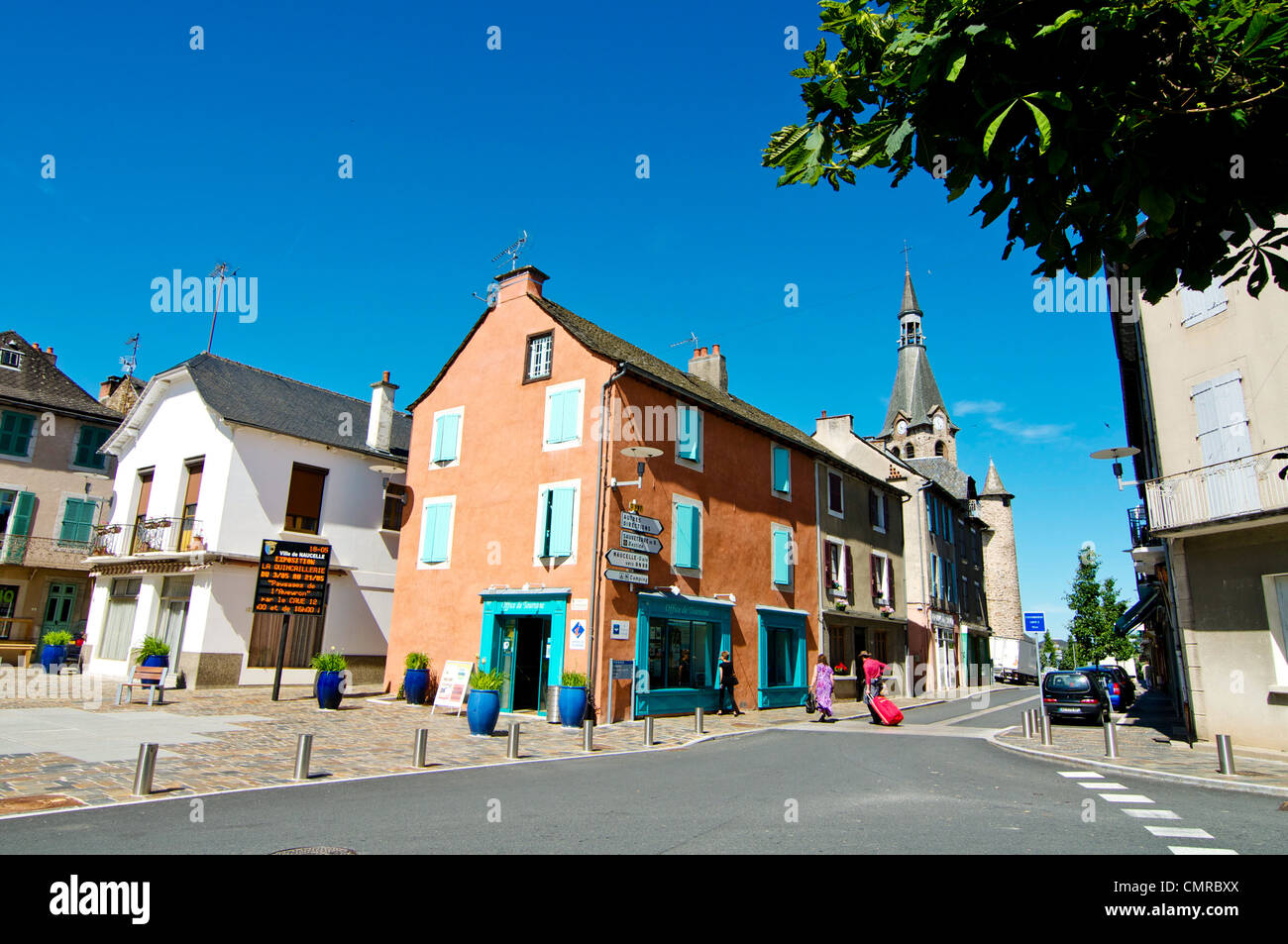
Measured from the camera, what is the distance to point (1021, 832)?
693cm

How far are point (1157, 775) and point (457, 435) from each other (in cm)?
1726

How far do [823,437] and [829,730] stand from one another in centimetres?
2063

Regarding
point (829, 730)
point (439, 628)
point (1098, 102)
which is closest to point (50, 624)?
point (439, 628)

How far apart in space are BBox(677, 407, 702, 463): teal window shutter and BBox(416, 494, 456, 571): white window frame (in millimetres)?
6422

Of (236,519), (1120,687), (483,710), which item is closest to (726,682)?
(483,710)

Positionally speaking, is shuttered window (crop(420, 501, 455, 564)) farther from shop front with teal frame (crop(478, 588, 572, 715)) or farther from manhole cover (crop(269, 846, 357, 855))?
manhole cover (crop(269, 846, 357, 855))

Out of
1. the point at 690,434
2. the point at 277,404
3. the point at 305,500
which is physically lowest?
the point at 305,500

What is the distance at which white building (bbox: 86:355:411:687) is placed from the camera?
2103 centimetres

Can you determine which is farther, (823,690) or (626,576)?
(823,690)

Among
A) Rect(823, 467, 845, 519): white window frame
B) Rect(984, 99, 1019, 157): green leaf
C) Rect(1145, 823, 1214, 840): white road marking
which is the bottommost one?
Rect(1145, 823, 1214, 840): white road marking

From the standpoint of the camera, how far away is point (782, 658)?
2305 cm

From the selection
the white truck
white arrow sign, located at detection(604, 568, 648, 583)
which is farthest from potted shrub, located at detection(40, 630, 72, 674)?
the white truck

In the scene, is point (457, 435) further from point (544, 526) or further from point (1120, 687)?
point (1120, 687)
